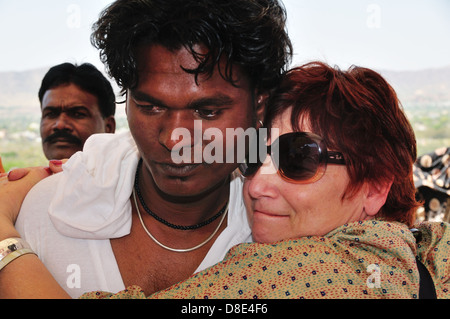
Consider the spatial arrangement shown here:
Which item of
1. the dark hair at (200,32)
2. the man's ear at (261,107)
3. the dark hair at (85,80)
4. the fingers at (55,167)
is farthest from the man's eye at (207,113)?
the dark hair at (85,80)

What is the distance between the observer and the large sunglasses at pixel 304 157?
5.33ft

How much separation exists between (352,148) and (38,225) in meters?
1.24

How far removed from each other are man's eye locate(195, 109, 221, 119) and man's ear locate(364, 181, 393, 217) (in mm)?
620

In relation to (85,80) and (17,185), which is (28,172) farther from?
(85,80)

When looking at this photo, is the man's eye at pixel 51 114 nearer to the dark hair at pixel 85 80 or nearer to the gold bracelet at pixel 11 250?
the dark hair at pixel 85 80

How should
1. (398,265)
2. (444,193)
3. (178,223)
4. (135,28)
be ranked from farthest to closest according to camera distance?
(444,193) → (178,223) → (135,28) → (398,265)

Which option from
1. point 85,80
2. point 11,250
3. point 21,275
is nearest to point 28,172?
point 11,250

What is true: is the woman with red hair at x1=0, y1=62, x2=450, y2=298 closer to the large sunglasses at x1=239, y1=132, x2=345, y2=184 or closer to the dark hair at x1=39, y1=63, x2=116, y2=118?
the large sunglasses at x1=239, y1=132, x2=345, y2=184

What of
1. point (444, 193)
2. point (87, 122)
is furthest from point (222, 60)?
point (444, 193)

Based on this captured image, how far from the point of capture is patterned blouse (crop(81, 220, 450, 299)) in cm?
137

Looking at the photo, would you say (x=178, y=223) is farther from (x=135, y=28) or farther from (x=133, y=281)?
(x=135, y=28)

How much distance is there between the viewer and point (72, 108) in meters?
3.39

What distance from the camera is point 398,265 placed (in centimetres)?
144

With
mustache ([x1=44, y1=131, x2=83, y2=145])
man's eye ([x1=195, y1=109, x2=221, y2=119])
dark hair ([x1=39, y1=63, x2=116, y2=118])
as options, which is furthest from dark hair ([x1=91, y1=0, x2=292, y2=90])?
dark hair ([x1=39, y1=63, x2=116, y2=118])
